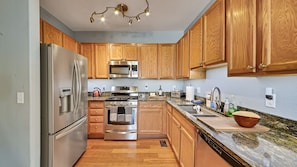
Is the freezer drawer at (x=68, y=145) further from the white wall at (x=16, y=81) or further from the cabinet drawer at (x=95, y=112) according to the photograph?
the cabinet drawer at (x=95, y=112)

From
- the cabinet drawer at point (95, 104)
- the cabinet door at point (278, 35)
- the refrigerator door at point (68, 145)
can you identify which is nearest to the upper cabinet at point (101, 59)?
the cabinet drawer at point (95, 104)

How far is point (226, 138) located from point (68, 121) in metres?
2.07

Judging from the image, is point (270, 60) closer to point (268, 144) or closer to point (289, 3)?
point (289, 3)

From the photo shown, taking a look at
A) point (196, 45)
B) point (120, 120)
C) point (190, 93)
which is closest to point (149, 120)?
point (120, 120)

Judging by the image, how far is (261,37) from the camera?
1.33m

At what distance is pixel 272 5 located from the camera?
1223 mm

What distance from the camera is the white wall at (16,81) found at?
1962 mm

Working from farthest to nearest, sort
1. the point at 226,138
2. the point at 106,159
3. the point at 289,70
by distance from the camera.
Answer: the point at 106,159 < the point at 226,138 < the point at 289,70

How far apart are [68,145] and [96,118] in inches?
58.6

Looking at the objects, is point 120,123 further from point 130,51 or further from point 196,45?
point 196,45

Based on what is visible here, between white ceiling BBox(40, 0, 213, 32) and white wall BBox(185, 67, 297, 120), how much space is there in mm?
1270

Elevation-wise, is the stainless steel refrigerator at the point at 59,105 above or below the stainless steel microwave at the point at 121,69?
below

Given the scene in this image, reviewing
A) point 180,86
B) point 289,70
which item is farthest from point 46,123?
point 180,86

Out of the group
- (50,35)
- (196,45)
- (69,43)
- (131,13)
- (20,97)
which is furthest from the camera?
(69,43)
